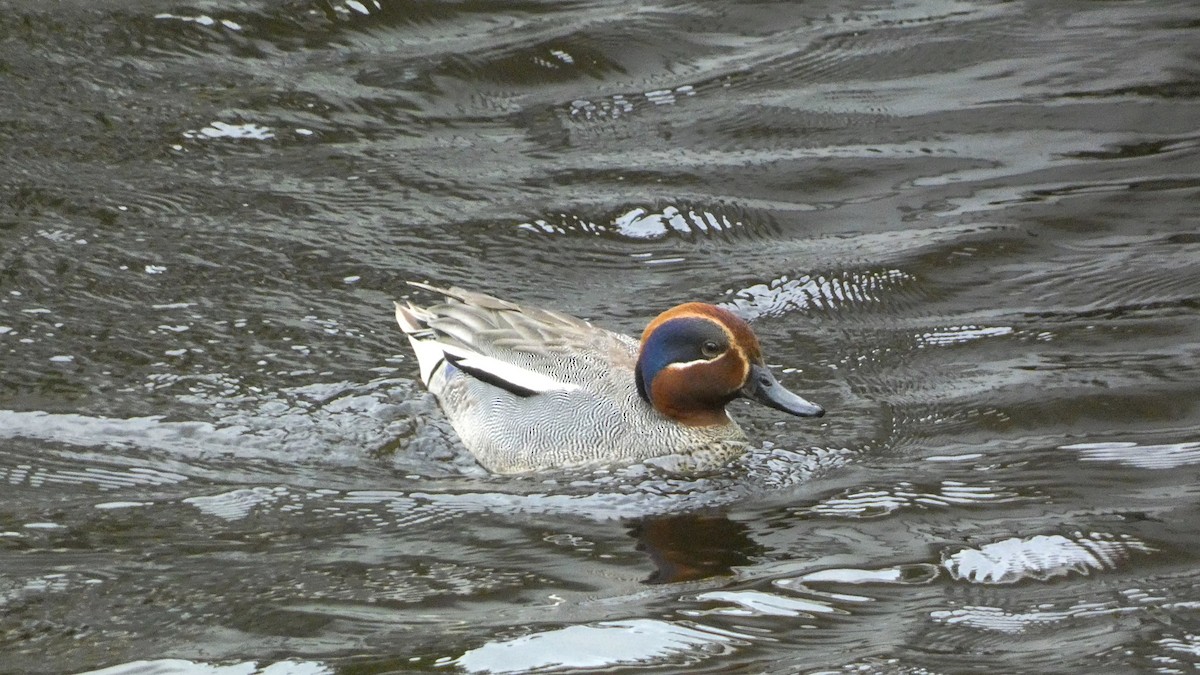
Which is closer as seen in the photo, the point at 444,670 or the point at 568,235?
the point at 444,670

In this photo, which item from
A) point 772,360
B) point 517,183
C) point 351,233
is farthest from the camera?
point 517,183

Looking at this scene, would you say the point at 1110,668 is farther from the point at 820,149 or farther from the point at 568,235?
the point at 820,149

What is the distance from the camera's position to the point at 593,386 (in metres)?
7.45

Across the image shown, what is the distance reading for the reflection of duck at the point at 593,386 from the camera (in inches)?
278

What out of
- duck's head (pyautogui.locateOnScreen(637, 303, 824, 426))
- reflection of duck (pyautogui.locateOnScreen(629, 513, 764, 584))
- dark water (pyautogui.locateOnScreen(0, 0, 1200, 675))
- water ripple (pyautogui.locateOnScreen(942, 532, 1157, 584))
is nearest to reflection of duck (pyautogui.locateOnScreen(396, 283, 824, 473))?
duck's head (pyautogui.locateOnScreen(637, 303, 824, 426))

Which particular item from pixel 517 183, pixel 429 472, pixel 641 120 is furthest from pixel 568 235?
pixel 429 472

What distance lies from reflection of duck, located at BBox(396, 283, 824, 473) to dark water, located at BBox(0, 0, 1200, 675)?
198mm

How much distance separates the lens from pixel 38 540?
6.11m

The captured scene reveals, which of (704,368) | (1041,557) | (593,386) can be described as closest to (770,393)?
(704,368)

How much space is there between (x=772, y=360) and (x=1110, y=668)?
337 centimetres

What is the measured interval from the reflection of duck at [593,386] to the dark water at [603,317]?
198 millimetres

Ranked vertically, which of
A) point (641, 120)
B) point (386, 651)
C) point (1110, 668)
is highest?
point (641, 120)

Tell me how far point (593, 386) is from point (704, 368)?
611 millimetres

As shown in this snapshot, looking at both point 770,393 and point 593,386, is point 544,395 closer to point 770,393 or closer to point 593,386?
point 593,386
